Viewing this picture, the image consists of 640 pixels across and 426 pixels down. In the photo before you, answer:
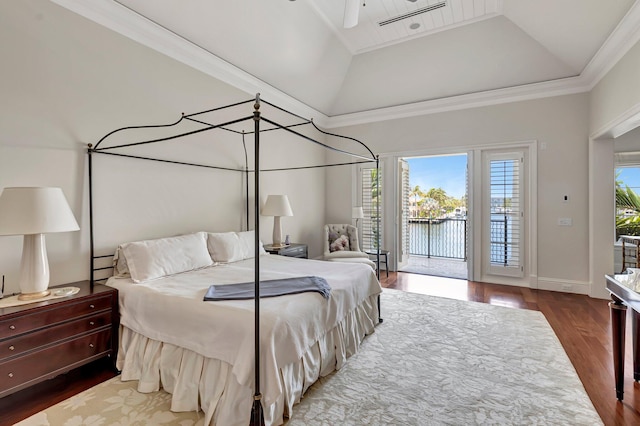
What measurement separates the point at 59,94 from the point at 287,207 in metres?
2.86

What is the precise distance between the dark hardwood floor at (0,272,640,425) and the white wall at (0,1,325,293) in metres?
0.85

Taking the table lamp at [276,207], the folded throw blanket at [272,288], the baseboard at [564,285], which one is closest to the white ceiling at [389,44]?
the table lamp at [276,207]

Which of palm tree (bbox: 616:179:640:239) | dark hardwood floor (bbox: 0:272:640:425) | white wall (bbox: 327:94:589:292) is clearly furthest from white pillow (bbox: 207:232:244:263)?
palm tree (bbox: 616:179:640:239)

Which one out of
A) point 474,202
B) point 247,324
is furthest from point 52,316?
point 474,202

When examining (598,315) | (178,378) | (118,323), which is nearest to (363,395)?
(178,378)

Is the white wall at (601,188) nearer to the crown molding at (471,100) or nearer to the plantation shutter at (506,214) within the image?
the crown molding at (471,100)

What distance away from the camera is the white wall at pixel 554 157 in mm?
4637

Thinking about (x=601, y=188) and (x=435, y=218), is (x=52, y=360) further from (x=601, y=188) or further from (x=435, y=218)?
(x=435, y=218)

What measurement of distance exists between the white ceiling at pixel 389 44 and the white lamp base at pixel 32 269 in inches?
82.6

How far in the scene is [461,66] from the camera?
496 cm

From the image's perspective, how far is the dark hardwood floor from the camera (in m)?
2.07

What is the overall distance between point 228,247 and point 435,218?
633cm

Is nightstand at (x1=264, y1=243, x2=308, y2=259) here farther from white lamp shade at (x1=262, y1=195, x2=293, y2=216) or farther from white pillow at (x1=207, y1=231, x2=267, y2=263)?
white pillow at (x1=207, y1=231, x2=267, y2=263)

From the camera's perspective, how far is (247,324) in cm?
187
